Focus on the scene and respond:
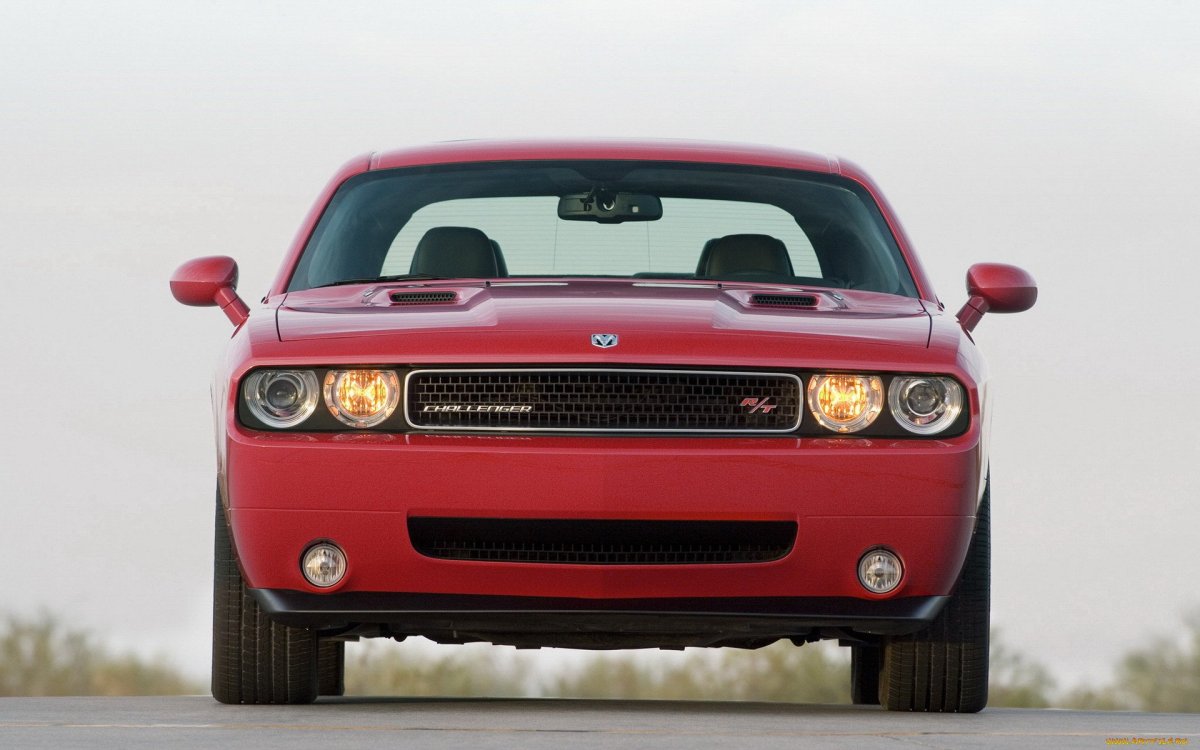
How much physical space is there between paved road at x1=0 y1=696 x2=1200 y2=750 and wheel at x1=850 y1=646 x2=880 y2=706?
1156 millimetres

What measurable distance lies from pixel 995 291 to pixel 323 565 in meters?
2.48

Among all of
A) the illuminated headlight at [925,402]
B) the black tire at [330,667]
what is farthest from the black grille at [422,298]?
the black tire at [330,667]

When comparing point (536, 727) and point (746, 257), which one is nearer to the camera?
point (536, 727)

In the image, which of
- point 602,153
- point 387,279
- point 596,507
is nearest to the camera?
point 596,507

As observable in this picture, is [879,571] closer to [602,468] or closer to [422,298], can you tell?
[602,468]

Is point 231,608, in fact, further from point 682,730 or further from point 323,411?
point 682,730

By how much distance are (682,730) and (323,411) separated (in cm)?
123

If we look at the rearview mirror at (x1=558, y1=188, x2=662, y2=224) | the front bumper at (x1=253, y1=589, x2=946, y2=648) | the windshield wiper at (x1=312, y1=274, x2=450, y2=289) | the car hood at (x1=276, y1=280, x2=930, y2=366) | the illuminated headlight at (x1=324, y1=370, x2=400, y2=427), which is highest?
the rearview mirror at (x1=558, y1=188, x2=662, y2=224)

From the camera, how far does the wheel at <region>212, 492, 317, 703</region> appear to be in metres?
5.51

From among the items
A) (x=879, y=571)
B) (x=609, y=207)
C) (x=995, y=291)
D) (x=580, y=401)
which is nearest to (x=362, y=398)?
(x=580, y=401)

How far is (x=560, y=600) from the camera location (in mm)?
5043

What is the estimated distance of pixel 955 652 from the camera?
556cm

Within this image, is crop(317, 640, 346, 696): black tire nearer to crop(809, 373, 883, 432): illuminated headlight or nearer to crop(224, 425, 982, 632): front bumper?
crop(224, 425, 982, 632): front bumper

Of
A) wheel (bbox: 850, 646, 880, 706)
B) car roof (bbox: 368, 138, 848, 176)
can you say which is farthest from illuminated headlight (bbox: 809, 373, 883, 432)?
wheel (bbox: 850, 646, 880, 706)
